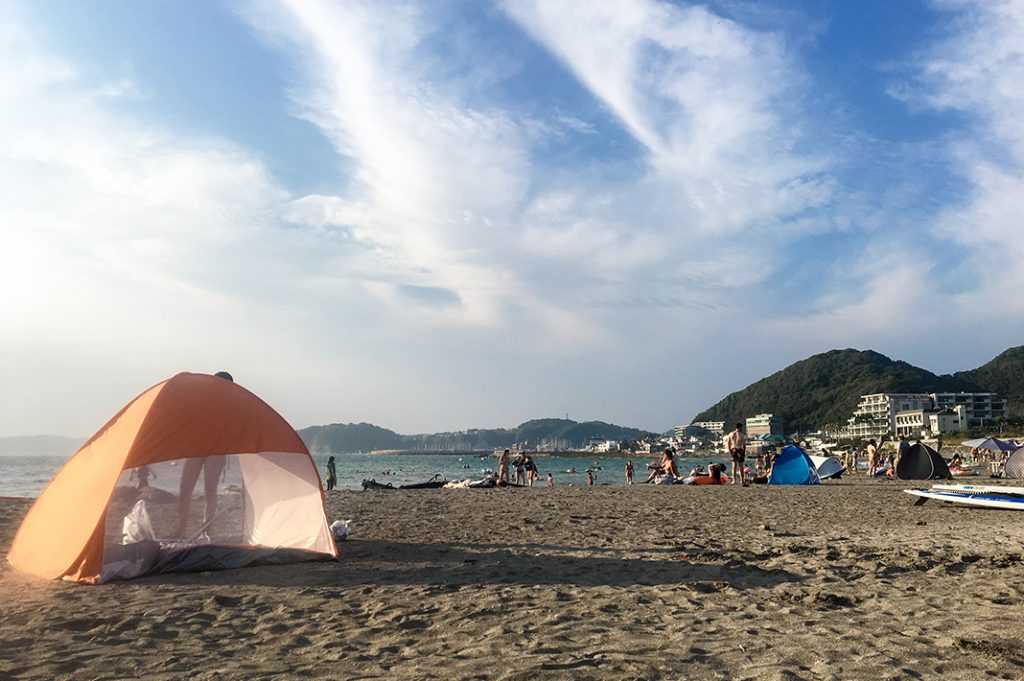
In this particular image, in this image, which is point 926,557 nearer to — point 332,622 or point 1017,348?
point 332,622

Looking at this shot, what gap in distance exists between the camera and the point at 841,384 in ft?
578

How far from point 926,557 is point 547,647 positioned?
5.51 metres

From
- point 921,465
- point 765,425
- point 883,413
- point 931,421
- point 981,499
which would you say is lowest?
point 981,499

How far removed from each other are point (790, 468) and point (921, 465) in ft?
25.3

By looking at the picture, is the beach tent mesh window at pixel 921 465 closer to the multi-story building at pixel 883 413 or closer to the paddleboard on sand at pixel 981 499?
the paddleboard on sand at pixel 981 499

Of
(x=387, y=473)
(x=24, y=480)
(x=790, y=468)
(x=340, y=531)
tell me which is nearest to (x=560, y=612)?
(x=340, y=531)

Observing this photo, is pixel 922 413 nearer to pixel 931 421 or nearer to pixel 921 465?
pixel 931 421

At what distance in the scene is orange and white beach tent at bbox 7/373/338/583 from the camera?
23.7 ft

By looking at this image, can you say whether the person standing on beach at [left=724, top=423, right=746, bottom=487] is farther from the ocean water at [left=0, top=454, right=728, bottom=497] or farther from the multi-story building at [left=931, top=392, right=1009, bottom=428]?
the multi-story building at [left=931, top=392, right=1009, bottom=428]

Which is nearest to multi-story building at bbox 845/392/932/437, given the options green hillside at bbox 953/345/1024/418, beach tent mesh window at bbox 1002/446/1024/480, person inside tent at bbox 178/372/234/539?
green hillside at bbox 953/345/1024/418

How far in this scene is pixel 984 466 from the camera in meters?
43.8

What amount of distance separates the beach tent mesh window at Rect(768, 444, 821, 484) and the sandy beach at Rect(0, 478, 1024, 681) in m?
14.2

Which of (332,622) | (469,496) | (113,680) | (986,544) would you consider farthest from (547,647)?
(469,496)

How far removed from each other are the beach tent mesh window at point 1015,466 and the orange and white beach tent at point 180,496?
105ft
